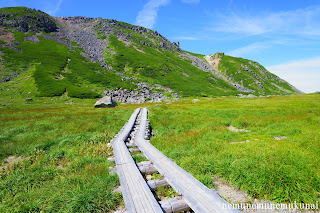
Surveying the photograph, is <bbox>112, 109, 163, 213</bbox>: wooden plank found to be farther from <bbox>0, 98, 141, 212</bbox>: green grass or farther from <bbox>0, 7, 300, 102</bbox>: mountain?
<bbox>0, 7, 300, 102</bbox>: mountain

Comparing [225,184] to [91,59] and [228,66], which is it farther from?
[228,66]

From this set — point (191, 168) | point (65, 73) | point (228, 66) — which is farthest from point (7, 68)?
point (228, 66)

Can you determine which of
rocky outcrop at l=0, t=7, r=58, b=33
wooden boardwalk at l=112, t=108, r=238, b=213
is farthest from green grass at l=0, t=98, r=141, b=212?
rocky outcrop at l=0, t=7, r=58, b=33

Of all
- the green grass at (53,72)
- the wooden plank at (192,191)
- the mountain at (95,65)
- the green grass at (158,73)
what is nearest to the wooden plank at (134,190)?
the wooden plank at (192,191)

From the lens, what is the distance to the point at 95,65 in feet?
284

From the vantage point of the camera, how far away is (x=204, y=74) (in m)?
130

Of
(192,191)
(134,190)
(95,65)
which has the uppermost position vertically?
(95,65)

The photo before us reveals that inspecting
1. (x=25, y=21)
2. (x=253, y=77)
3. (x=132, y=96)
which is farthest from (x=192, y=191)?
(x=253, y=77)

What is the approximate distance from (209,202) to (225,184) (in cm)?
170

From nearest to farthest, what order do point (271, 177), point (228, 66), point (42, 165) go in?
point (271, 177) < point (42, 165) < point (228, 66)

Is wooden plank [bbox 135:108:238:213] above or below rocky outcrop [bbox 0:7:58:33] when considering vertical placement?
below

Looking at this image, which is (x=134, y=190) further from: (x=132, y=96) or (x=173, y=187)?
(x=132, y=96)

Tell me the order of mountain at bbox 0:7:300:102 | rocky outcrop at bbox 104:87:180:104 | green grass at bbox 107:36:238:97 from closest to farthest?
rocky outcrop at bbox 104:87:180:104, mountain at bbox 0:7:300:102, green grass at bbox 107:36:238:97

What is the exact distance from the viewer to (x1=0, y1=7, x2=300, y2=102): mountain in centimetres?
5966
